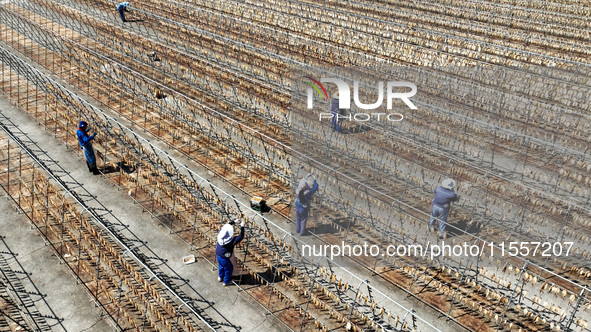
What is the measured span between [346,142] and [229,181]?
5808mm

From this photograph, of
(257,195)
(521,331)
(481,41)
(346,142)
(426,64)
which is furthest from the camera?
(481,41)

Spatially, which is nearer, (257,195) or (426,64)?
(257,195)

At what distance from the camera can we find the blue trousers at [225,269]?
14.7 metres

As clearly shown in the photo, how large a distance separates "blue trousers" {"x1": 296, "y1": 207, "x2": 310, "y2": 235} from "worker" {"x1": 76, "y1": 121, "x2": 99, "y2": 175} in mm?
8660

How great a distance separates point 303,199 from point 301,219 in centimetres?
104

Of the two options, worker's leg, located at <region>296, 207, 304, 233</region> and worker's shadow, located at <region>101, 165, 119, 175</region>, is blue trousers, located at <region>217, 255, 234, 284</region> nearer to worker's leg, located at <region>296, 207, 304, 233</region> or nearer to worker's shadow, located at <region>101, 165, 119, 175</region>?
worker's leg, located at <region>296, 207, 304, 233</region>

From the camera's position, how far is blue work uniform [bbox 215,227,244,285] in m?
14.2

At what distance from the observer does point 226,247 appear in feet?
46.6

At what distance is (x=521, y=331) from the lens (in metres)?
13.8

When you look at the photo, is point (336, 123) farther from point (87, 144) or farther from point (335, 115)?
point (87, 144)

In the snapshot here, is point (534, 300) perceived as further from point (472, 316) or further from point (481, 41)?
point (481, 41)

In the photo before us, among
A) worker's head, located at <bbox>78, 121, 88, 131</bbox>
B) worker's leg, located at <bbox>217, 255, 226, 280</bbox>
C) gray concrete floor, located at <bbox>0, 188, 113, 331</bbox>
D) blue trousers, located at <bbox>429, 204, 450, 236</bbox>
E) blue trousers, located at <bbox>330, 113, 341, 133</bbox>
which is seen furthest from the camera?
blue trousers, located at <bbox>330, 113, 341, 133</bbox>

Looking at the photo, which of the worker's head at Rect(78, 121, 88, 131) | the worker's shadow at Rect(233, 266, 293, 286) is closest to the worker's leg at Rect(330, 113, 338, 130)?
the worker's shadow at Rect(233, 266, 293, 286)

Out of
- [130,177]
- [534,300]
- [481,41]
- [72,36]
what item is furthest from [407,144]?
[72,36]
